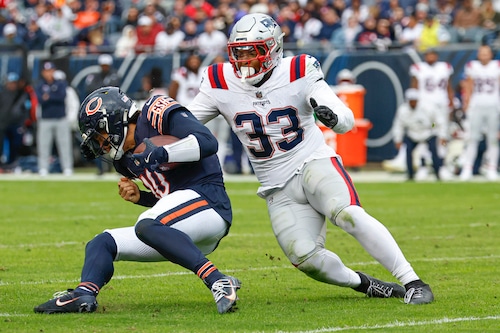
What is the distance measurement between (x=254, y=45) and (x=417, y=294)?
156cm

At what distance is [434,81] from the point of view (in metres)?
15.5

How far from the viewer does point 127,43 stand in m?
19.0

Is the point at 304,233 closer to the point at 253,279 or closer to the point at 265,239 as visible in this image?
the point at 253,279

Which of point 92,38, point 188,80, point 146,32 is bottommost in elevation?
point 188,80

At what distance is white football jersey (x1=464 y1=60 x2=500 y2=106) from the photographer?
14.8 metres

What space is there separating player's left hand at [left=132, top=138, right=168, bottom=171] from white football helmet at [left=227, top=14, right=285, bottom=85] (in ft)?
2.59

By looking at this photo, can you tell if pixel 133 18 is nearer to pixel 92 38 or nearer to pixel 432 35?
pixel 92 38

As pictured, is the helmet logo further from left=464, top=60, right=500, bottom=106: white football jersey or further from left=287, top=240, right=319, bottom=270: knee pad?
left=464, top=60, right=500, bottom=106: white football jersey

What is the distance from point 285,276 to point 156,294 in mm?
1129

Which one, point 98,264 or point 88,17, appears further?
point 88,17

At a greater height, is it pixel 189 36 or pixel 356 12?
pixel 356 12

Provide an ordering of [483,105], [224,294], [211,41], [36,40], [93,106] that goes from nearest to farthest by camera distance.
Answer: [224,294] → [93,106] → [483,105] → [211,41] → [36,40]

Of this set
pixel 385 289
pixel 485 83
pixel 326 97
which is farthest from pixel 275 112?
pixel 485 83

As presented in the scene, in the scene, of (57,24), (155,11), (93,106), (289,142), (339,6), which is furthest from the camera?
(57,24)
